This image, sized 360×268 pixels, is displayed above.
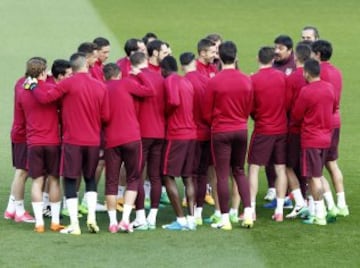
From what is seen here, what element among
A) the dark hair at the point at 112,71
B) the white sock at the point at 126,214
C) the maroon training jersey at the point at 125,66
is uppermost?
the dark hair at the point at 112,71

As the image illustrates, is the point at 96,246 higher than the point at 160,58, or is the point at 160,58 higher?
the point at 160,58

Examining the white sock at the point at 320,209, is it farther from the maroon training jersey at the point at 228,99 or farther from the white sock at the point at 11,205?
the white sock at the point at 11,205

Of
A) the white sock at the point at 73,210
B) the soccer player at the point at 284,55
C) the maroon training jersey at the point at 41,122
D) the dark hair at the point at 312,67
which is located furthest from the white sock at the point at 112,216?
the soccer player at the point at 284,55

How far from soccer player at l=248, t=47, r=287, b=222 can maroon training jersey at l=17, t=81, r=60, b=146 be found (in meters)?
2.31

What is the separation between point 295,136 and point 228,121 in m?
1.10

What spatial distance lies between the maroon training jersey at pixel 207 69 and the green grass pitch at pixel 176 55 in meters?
1.78

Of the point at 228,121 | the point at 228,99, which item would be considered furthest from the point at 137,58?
the point at 228,121

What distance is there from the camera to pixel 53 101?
12617 mm

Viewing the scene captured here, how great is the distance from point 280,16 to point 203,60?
18145mm

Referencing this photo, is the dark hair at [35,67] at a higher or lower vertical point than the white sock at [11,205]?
higher

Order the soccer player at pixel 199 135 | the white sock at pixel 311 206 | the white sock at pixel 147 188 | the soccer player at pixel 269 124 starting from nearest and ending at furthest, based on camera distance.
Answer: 1. the soccer player at pixel 199 135
2. the soccer player at pixel 269 124
3. the white sock at pixel 311 206
4. the white sock at pixel 147 188

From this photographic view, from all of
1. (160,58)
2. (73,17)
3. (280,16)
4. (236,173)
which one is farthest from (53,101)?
(280,16)

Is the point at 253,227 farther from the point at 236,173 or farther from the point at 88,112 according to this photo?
the point at 88,112

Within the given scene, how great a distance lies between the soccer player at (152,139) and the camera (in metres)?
12.9
